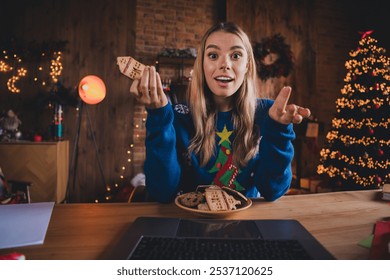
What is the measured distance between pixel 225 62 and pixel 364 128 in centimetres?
286

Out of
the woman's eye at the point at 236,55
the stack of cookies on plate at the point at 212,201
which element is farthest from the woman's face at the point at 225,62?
the stack of cookies on plate at the point at 212,201

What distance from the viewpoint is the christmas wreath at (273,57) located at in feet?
13.4

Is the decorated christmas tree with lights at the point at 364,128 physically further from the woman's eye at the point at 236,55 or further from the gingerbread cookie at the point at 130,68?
the gingerbread cookie at the point at 130,68

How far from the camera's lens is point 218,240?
23.1 inches

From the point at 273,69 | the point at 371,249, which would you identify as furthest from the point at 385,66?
the point at 371,249

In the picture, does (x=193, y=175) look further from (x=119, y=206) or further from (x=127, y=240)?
(x=127, y=240)

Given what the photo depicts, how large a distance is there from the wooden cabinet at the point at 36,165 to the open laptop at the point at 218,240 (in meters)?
2.53

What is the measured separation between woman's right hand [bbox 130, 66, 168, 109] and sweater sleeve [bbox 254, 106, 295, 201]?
37 centimetres

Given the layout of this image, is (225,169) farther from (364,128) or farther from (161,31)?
(161,31)

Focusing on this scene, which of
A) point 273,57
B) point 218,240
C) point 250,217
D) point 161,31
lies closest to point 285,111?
point 250,217

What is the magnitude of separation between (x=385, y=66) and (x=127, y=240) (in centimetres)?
373

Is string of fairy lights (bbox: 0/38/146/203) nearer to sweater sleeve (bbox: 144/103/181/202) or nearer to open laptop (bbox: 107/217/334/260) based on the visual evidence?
sweater sleeve (bbox: 144/103/181/202)

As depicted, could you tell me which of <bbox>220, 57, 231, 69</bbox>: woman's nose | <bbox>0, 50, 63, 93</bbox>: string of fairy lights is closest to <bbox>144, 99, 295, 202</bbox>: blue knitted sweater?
<bbox>220, 57, 231, 69</bbox>: woman's nose

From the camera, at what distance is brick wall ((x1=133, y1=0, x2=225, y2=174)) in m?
3.66
